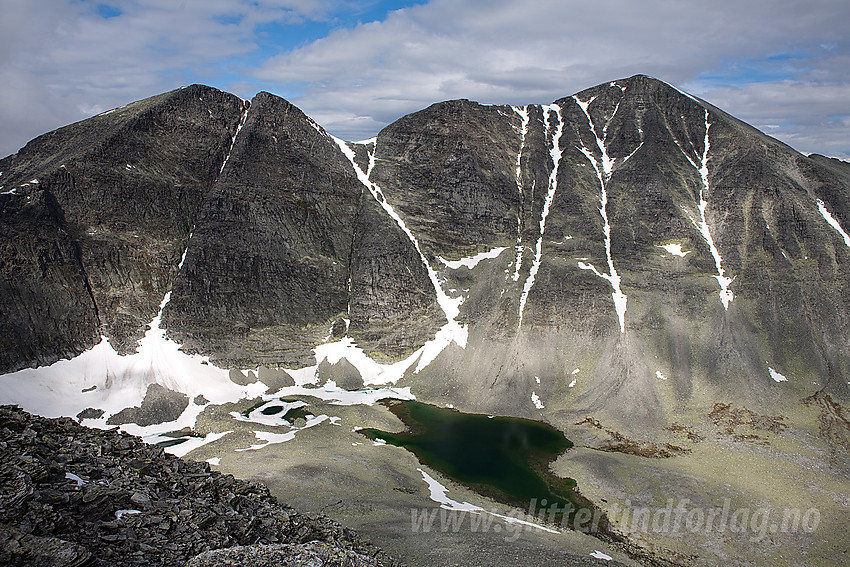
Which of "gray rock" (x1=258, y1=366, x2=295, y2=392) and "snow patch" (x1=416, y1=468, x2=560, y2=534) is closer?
"snow patch" (x1=416, y1=468, x2=560, y2=534)

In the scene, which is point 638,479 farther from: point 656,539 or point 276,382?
point 276,382

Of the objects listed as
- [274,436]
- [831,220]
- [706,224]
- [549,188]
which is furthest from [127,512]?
[831,220]

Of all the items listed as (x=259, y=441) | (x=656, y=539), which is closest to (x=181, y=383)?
(x=259, y=441)

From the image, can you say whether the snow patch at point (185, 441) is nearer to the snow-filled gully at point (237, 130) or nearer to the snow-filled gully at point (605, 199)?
the snow-filled gully at point (237, 130)

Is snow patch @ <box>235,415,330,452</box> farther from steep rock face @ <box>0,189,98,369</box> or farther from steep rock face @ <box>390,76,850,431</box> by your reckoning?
steep rock face @ <box>0,189,98,369</box>

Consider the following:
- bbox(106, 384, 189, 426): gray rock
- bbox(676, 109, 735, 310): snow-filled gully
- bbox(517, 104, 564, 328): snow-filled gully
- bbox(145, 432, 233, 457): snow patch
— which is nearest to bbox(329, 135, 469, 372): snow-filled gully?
bbox(517, 104, 564, 328): snow-filled gully

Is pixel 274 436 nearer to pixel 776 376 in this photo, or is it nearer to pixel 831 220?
pixel 776 376
